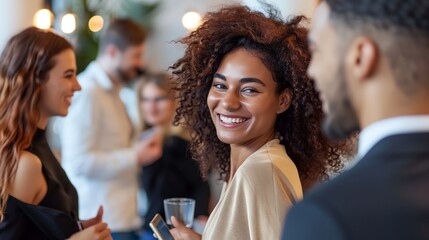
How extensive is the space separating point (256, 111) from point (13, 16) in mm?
2227

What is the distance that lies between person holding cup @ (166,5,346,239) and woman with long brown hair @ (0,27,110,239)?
1.49 feet

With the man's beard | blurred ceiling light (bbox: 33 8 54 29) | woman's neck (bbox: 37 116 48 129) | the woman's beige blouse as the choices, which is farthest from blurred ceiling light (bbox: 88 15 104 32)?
the man's beard

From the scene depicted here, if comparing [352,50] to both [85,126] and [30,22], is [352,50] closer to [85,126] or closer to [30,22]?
[85,126]

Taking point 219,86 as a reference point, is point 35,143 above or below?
below

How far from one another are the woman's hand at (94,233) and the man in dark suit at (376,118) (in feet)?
4.74

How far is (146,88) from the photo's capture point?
496 cm

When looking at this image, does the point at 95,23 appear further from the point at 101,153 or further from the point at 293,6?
the point at 293,6

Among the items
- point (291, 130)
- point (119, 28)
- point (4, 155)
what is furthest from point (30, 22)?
point (291, 130)

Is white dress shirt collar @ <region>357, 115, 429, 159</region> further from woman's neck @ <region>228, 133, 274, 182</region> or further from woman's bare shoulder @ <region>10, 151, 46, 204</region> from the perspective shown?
woman's bare shoulder @ <region>10, 151, 46, 204</region>

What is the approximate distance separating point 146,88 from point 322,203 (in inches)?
154

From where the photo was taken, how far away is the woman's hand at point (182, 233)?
2271 millimetres

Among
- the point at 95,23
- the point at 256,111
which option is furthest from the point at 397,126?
the point at 95,23

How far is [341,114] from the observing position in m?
1.23

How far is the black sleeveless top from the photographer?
8.08 ft
